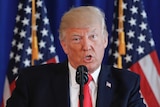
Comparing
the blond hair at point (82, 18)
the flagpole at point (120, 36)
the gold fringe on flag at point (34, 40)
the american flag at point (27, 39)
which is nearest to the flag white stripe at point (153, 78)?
the flagpole at point (120, 36)

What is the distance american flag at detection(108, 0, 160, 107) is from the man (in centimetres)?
119

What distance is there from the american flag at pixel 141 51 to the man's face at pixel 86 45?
1383 millimetres

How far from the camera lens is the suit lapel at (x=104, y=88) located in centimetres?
178

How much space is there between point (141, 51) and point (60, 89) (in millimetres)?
1449

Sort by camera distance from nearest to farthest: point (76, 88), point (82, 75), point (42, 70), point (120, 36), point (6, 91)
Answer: point (82, 75) < point (76, 88) < point (42, 70) < point (120, 36) < point (6, 91)

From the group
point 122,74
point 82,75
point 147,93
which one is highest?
point 82,75

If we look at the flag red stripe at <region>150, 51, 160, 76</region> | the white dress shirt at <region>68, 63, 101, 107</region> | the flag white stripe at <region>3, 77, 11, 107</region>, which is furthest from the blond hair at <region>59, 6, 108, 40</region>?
the flag white stripe at <region>3, 77, 11, 107</region>

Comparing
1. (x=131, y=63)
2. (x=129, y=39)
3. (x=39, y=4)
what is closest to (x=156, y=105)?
(x=131, y=63)

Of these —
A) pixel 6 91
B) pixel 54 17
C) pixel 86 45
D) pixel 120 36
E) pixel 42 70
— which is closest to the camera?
pixel 86 45

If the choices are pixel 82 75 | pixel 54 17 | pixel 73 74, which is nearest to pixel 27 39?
pixel 54 17

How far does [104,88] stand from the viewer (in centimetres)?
184

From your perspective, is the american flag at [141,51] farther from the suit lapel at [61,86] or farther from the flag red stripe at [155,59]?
the suit lapel at [61,86]

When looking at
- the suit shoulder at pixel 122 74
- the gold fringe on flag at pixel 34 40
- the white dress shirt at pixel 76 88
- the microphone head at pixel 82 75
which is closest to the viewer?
the microphone head at pixel 82 75

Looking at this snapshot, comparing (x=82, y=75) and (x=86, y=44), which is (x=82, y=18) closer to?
(x=86, y=44)
